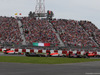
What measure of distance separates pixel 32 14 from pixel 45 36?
68.7 ft

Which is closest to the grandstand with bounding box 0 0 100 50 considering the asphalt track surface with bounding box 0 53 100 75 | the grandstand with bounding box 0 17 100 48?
the grandstand with bounding box 0 17 100 48

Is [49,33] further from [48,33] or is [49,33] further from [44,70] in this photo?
[44,70]

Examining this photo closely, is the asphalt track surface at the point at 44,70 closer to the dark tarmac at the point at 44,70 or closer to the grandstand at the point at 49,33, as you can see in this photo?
the dark tarmac at the point at 44,70

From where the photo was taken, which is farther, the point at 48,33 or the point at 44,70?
the point at 48,33

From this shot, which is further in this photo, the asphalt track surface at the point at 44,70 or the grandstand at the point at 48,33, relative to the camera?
the grandstand at the point at 48,33

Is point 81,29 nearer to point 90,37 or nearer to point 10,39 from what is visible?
point 90,37

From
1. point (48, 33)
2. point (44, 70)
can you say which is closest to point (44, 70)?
point (44, 70)

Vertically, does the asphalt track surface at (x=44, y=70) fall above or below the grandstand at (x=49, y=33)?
below

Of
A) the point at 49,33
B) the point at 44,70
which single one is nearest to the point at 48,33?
the point at 49,33

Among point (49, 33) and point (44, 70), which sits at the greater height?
point (49, 33)

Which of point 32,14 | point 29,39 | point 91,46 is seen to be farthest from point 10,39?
point 32,14

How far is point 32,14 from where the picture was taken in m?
69.2

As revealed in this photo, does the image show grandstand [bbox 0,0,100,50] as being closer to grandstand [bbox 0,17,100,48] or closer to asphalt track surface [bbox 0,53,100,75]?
grandstand [bbox 0,17,100,48]

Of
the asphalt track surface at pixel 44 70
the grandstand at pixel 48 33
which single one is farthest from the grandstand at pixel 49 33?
the asphalt track surface at pixel 44 70
